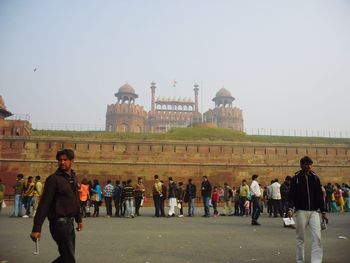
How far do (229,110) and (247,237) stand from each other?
55982 mm

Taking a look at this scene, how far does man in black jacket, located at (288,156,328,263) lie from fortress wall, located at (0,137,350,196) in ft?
66.5

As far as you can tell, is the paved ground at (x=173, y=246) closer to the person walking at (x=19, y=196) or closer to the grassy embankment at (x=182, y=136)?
the person walking at (x=19, y=196)

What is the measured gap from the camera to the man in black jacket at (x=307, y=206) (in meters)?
4.37

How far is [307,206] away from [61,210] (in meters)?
2.99

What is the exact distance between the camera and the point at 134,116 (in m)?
56.7

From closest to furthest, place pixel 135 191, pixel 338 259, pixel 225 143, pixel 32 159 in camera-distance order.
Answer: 1. pixel 338 259
2. pixel 135 191
3. pixel 32 159
4. pixel 225 143

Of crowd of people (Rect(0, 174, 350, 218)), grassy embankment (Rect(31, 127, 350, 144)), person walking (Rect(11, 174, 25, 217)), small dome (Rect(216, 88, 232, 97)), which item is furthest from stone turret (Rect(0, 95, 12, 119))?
small dome (Rect(216, 88, 232, 97))

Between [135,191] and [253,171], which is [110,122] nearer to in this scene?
[253,171]

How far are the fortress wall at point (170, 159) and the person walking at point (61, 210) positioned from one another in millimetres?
21089

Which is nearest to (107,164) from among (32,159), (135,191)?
(32,159)

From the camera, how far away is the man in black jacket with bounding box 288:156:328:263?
172 inches

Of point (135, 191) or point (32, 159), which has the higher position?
point (32, 159)

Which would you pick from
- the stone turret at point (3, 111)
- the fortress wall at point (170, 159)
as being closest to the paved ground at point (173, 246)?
the fortress wall at point (170, 159)

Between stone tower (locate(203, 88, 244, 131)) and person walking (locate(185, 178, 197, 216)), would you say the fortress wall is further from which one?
stone tower (locate(203, 88, 244, 131))
